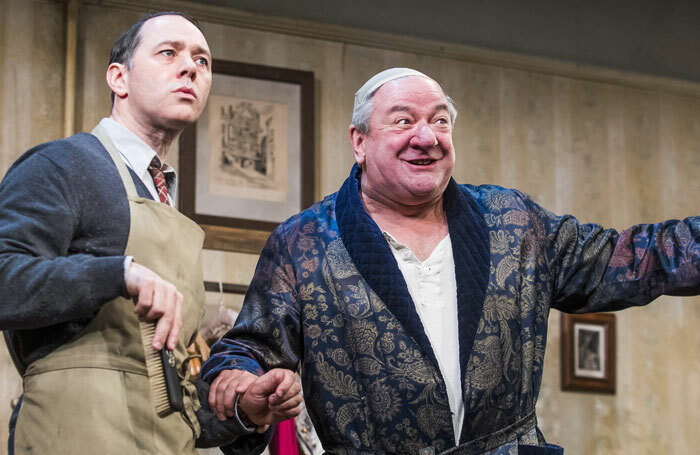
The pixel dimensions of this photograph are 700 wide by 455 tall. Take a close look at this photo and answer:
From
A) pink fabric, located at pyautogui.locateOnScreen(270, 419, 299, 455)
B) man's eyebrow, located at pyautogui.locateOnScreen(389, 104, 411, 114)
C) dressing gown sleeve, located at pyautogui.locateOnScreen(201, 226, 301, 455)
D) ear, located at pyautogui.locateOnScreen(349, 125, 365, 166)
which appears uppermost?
man's eyebrow, located at pyautogui.locateOnScreen(389, 104, 411, 114)

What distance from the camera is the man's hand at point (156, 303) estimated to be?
197 cm

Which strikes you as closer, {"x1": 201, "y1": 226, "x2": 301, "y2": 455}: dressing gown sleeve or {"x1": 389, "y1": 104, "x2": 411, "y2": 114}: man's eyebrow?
{"x1": 201, "y1": 226, "x2": 301, "y2": 455}: dressing gown sleeve

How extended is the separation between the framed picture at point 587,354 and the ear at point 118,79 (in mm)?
3677

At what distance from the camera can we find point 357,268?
107 inches

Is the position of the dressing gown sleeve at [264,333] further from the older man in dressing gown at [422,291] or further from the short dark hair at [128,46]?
the short dark hair at [128,46]

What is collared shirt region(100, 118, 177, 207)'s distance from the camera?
2363 millimetres

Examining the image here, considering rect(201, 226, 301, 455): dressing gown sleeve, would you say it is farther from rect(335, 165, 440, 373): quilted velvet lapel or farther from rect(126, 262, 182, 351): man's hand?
rect(126, 262, 182, 351): man's hand

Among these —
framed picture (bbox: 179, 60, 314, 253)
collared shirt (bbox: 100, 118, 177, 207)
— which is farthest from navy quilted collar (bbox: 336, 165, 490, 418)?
framed picture (bbox: 179, 60, 314, 253)

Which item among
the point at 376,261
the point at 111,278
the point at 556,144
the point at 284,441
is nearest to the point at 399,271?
the point at 376,261

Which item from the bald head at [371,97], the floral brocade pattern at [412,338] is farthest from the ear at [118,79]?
→ the bald head at [371,97]

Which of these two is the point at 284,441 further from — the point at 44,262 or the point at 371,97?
the point at 44,262

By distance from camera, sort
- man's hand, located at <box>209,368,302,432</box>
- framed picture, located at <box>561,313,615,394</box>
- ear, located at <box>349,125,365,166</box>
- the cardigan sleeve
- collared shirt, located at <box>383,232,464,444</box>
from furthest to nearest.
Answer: framed picture, located at <box>561,313,615,394</box>, ear, located at <box>349,125,365,166</box>, collared shirt, located at <box>383,232,464,444</box>, man's hand, located at <box>209,368,302,432</box>, the cardigan sleeve

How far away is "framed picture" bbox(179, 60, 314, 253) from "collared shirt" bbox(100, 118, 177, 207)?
2.72m

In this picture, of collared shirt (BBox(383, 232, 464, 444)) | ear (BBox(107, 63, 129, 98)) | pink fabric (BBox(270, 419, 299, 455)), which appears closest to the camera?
ear (BBox(107, 63, 129, 98))
